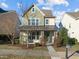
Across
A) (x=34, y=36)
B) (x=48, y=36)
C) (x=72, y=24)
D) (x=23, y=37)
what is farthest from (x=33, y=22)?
(x=72, y=24)

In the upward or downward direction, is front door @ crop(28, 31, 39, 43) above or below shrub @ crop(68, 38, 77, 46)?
above

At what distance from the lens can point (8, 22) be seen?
2069 inches

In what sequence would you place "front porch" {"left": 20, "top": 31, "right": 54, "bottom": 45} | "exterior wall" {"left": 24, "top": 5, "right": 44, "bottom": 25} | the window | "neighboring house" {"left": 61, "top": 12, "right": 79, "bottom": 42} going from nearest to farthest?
"front porch" {"left": 20, "top": 31, "right": 54, "bottom": 45}, the window, "exterior wall" {"left": 24, "top": 5, "right": 44, "bottom": 25}, "neighboring house" {"left": 61, "top": 12, "right": 79, "bottom": 42}

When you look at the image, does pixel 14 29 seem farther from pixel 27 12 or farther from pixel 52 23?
pixel 52 23

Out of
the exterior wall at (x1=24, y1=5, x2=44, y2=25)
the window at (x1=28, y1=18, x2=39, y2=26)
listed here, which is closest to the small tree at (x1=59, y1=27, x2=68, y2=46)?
the exterior wall at (x1=24, y1=5, x2=44, y2=25)

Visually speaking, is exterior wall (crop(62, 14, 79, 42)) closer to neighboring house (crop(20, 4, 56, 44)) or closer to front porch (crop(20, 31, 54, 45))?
neighboring house (crop(20, 4, 56, 44))

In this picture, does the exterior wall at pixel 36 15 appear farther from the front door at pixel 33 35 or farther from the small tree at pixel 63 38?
the small tree at pixel 63 38

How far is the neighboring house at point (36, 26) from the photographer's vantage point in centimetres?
4641

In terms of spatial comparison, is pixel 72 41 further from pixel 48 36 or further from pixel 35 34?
pixel 35 34

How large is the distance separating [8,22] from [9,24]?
58 centimetres

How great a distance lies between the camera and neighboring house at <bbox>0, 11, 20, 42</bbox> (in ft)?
162

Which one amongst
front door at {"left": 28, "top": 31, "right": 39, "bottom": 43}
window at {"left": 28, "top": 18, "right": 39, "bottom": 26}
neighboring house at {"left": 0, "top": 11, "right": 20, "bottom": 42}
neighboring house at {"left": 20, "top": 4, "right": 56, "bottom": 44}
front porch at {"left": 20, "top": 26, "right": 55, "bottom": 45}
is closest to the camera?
front porch at {"left": 20, "top": 26, "right": 55, "bottom": 45}

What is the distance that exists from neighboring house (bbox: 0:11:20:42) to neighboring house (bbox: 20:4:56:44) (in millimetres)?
3357

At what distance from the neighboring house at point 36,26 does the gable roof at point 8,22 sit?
3836 mm
